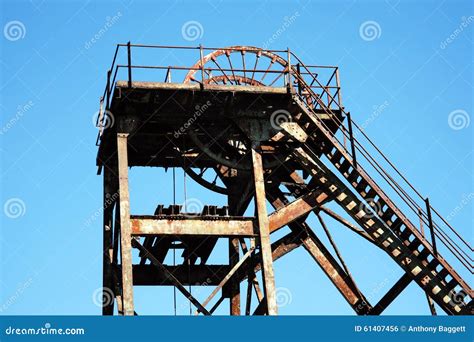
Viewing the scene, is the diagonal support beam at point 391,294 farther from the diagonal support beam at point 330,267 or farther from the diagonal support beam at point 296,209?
the diagonal support beam at point 296,209

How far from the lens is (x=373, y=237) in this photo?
2695cm

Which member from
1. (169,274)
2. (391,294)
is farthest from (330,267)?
(169,274)

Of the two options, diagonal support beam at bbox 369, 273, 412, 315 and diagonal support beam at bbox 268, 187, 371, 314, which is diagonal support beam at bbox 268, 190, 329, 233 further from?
diagonal support beam at bbox 369, 273, 412, 315

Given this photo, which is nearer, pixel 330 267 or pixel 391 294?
pixel 391 294

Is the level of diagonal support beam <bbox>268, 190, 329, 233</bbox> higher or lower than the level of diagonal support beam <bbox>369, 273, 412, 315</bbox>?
higher

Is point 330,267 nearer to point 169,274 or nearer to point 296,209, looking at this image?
point 296,209

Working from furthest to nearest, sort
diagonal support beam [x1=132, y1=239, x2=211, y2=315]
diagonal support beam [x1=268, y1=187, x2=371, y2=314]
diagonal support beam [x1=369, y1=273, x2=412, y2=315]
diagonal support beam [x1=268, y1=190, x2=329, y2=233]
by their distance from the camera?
diagonal support beam [x1=268, y1=187, x2=371, y2=314] → diagonal support beam [x1=369, y1=273, x2=412, y2=315] → diagonal support beam [x1=268, y1=190, x2=329, y2=233] → diagonal support beam [x1=132, y1=239, x2=211, y2=315]

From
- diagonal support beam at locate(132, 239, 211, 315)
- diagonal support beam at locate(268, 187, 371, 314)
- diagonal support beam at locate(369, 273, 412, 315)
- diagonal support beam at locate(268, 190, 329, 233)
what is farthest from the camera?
diagonal support beam at locate(268, 187, 371, 314)

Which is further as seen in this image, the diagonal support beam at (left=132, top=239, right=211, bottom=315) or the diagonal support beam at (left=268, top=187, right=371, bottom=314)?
the diagonal support beam at (left=268, top=187, right=371, bottom=314)

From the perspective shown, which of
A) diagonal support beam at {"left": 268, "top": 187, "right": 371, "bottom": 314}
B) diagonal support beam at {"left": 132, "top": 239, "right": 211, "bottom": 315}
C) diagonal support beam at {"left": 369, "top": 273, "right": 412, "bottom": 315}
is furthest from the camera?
diagonal support beam at {"left": 268, "top": 187, "right": 371, "bottom": 314}

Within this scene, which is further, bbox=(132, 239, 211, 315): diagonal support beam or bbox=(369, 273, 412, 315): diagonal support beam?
bbox=(369, 273, 412, 315): diagonal support beam

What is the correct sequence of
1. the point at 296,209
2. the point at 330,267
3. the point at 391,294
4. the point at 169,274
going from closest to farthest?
the point at 169,274 → the point at 296,209 → the point at 391,294 → the point at 330,267

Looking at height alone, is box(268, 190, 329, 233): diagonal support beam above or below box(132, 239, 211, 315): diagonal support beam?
above
